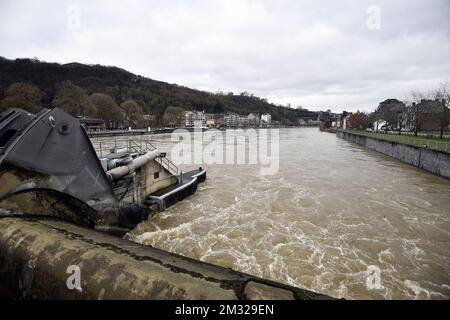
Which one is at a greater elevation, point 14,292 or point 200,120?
point 200,120

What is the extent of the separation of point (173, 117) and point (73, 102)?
48.3 meters

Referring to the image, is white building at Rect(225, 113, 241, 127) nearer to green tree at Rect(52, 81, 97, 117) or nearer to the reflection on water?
green tree at Rect(52, 81, 97, 117)

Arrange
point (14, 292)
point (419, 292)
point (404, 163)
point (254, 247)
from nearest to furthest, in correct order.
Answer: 1. point (14, 292)
2. point (419, 292)
3. point (254, 247)
4. point (404, 163)

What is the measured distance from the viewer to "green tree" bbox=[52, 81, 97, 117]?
5875 cm

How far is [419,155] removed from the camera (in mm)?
23500

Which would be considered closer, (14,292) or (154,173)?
(14,292)

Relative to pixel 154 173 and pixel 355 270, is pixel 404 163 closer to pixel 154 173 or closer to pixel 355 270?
pixel 355 270

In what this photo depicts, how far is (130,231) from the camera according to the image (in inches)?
381

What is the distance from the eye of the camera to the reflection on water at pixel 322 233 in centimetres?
711

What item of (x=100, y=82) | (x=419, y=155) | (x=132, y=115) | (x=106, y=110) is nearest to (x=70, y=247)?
(x=419, y=155)

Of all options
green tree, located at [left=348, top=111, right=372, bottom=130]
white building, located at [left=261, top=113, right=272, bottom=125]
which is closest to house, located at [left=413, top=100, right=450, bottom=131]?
green tree, located at [left=348, top=111, right=372, bottom=130]

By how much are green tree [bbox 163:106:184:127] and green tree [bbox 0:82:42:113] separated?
53242 millimetres

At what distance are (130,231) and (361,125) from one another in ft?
293

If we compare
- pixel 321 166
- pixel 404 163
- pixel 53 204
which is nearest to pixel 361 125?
pixel 404 163
